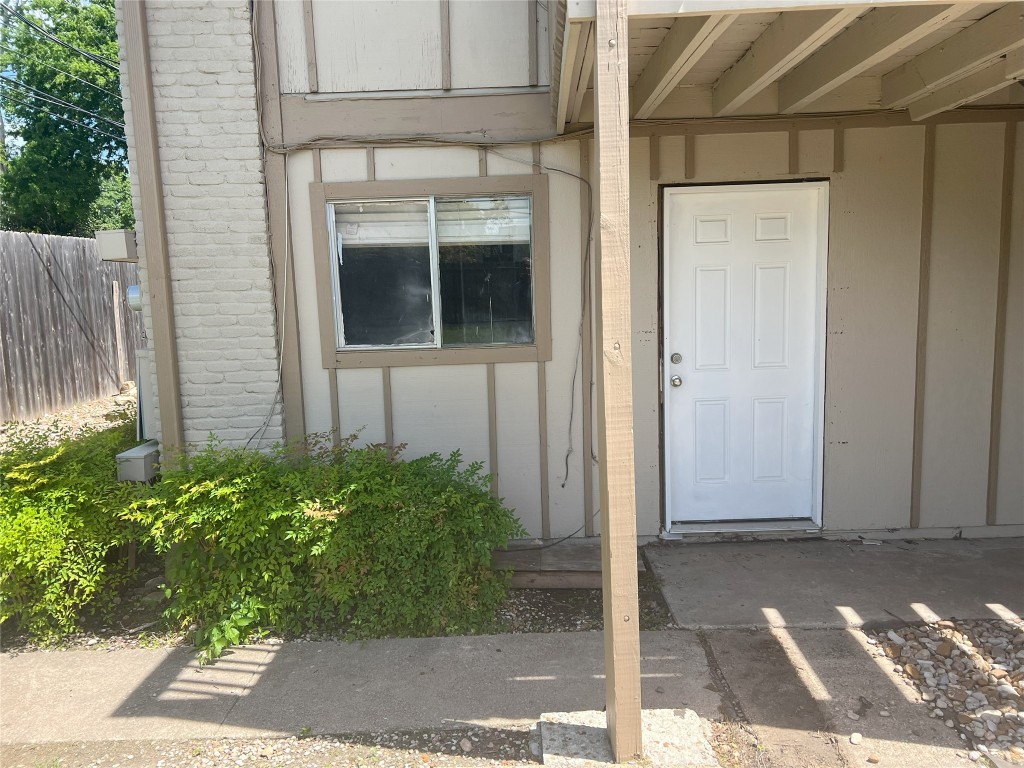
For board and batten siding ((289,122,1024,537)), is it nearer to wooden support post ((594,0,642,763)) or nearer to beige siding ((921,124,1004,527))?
beige siding ((921,124,1004,527))

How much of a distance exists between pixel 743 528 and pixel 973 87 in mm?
2785

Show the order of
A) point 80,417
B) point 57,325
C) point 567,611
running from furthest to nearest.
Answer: point 57,325, point 80,417, point 567,611

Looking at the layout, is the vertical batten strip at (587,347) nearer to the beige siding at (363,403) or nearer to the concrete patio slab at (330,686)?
the concrete patio slab at (330,686)

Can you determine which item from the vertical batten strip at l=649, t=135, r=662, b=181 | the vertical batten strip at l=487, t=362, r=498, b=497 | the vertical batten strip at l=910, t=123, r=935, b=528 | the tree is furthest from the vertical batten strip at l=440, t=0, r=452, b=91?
the tree

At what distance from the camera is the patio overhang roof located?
2617mm

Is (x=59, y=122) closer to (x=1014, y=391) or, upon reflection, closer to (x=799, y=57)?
(x=799, y=57)

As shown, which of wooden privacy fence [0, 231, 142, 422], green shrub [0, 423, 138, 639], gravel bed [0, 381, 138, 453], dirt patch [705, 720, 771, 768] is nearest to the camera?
dirt patch [705, 720, 771, 768]

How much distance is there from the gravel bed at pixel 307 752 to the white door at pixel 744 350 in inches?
90.5

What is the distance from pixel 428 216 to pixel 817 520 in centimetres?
317

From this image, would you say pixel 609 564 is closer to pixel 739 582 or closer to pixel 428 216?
pixel 739 582

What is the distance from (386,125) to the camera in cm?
425

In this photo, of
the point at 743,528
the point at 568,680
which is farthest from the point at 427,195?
the point at 743,528

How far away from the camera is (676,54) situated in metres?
3.12

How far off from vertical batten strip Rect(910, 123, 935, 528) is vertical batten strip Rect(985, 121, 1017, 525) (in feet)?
1.42
